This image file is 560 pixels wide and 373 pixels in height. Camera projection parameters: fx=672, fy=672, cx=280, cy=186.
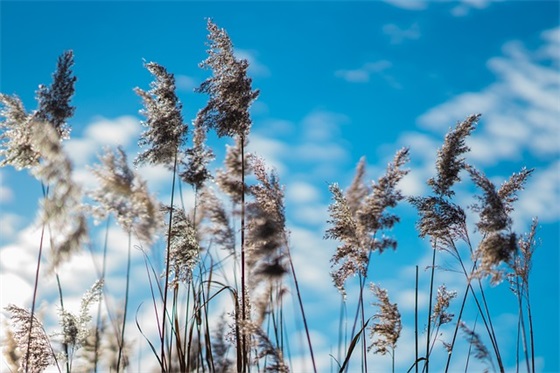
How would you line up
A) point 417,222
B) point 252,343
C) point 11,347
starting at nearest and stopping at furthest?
point 252,343
point 417,222
point 11,347

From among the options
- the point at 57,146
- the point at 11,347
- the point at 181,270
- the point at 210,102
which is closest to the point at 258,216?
the point at 181,270

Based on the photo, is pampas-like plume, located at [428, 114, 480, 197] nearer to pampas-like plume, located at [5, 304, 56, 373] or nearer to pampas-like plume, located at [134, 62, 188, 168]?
pampas-like plume, located at [134, 62, 188, 168]

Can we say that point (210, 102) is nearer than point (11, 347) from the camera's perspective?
Yes

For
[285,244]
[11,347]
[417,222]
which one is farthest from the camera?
[11,347]

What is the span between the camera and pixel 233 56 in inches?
192

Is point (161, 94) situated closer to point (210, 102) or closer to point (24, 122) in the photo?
point (210, 102)

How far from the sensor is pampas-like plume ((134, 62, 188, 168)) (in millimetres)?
4875

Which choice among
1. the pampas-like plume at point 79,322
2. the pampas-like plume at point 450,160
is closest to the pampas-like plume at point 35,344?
the pampas-like plume at point 79,322

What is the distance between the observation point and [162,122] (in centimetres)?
488

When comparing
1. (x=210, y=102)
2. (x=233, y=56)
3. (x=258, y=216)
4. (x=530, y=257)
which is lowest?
(x=530, y=257)

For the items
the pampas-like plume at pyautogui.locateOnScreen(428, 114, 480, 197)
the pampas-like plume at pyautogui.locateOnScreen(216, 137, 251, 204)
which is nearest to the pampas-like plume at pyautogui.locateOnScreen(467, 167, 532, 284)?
the pampas-like plume at pyautogui.locateOnScreen(428, 114, 480, 197)

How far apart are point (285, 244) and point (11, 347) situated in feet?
8.00

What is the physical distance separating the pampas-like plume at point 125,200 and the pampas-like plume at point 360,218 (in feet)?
3.98

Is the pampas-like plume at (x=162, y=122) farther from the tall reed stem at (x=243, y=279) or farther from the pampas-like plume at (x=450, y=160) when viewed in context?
the pampas-like plume at (x=450, y=160)
